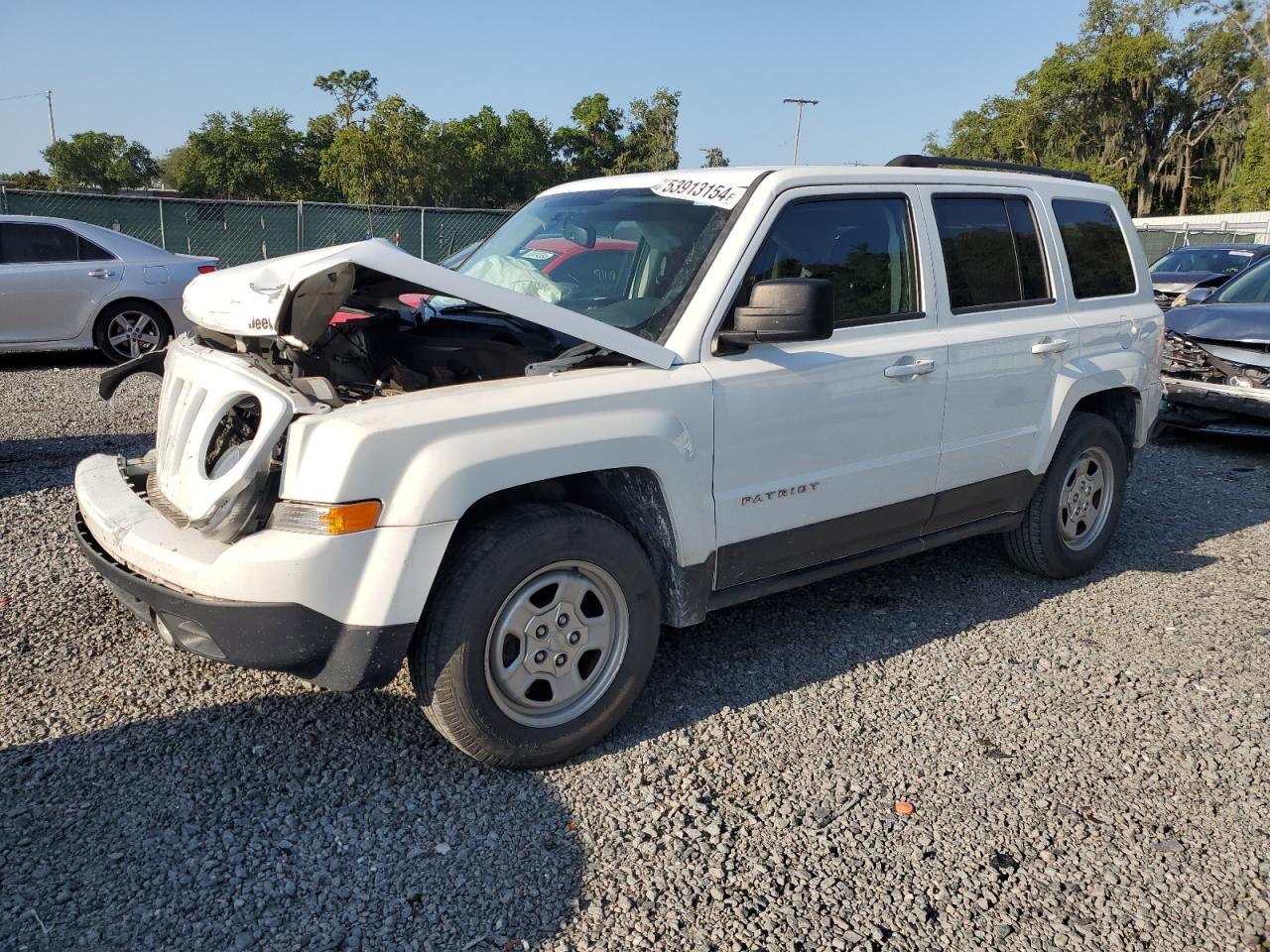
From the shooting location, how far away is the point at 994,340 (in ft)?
14.3

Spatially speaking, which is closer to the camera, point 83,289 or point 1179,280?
point 83,289

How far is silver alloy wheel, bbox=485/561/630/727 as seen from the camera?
124 inches

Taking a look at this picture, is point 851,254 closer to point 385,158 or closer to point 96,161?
point 385,158

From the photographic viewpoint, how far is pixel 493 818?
3.03 m

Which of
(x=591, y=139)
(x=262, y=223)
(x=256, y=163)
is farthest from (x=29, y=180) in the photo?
(x=262, y=223)

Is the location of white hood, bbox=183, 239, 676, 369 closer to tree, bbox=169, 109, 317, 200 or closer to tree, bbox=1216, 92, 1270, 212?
tree, bbox=1216, 92, 1270, 212

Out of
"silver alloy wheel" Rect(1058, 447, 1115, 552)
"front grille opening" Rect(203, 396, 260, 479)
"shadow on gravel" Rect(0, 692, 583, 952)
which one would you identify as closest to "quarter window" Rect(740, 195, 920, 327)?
"silver alloy wheel" Rect(1058, 447, 1115, 552)

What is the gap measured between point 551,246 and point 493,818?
2364 millimetres

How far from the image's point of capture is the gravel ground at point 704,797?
2.61 m

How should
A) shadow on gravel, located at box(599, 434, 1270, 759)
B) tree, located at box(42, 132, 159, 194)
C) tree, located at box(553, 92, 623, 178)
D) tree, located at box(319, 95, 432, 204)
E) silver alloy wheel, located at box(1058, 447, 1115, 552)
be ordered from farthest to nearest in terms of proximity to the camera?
tree, located at box(42, 132, 159, 194) → tree, located at box(553, 92, 623, 178) → tree, located at box(319, 95, 432, 204) → silver alloy wheel, located at box(1058, 447, 1115, 552) → shadow on gravel, located at box(599, 434, 1270, 759)

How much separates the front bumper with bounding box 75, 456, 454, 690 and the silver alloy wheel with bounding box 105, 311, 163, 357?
28.0ft

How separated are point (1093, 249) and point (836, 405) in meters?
2.17

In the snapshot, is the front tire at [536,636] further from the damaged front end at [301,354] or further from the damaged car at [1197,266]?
the damaged car at [1197,266]

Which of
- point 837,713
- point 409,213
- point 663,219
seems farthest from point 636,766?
point 409,213
